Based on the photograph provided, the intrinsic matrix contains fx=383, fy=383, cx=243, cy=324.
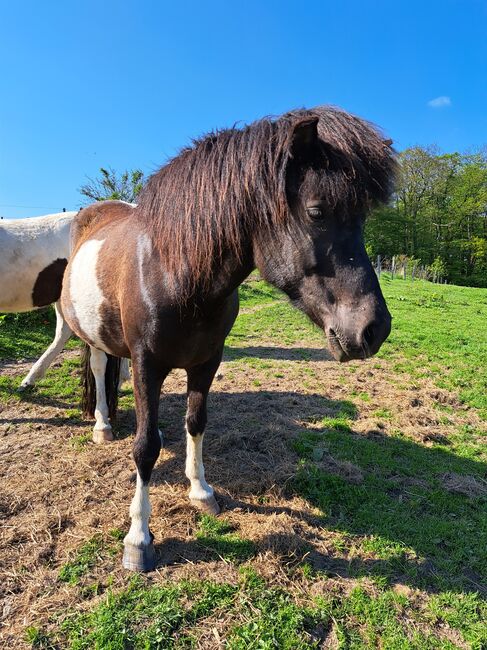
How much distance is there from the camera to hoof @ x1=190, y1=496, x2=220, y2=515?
2.84 metres

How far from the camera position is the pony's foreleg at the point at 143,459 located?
2.33 metres

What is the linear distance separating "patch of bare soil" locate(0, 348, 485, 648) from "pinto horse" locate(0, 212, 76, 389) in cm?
132

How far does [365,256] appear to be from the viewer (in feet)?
5.83

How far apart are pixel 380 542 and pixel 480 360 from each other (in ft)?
19.8

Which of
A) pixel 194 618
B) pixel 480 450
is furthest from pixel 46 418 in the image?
pixel 480 450

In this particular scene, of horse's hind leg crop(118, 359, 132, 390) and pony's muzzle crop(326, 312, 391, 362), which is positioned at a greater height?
pony's muzzle crop(326, 312, 391, 362)

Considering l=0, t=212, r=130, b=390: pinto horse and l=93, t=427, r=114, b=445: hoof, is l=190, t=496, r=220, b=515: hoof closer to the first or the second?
l=93, t=427, r=114, b=445: hoof

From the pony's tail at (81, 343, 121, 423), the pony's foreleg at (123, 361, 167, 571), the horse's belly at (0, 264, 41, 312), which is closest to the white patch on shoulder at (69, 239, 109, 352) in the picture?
the pony's foreleg at (123, 361, 167, 571)

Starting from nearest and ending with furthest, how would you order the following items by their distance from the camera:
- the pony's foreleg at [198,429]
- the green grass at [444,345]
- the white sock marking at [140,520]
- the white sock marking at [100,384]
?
the white sock marking at [140,520] → the pony's foreleg at [198,429] → the white sock marking at [100,384] → the green grass at [444,345]

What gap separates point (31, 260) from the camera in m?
4.59

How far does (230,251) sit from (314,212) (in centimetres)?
53

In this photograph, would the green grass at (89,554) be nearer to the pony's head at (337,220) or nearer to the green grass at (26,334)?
the pony's head at (337,220)

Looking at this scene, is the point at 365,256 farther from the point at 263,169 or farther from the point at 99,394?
the point at 99,394

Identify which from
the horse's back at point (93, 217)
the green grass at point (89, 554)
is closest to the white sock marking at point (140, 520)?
the green grass at point (89, 554)
